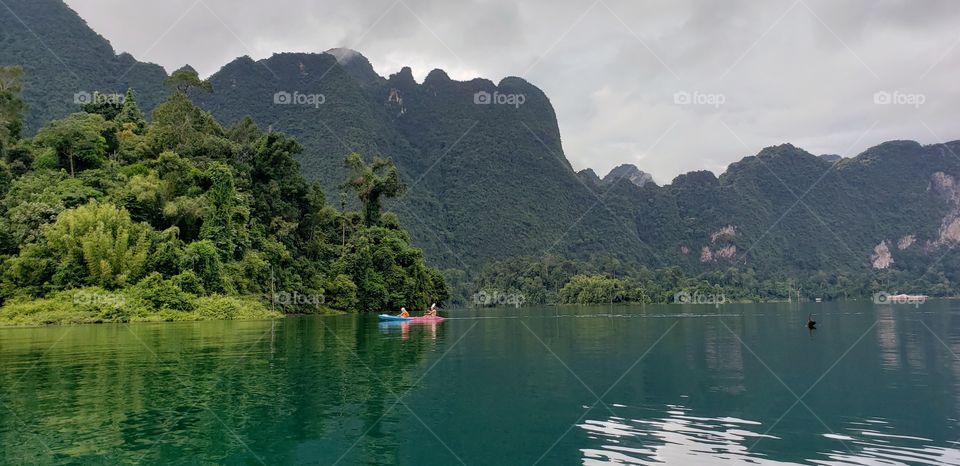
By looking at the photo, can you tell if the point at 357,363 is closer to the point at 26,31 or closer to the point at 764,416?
the point at 764,416

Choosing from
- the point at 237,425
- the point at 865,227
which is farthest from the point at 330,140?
the point at 865,227

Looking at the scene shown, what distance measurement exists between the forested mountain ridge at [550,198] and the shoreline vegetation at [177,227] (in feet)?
216

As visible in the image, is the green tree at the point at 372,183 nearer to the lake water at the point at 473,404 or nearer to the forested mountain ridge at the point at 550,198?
the lake water at the point at 473,404

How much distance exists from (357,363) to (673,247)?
17465 centimetres

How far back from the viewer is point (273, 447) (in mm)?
9789

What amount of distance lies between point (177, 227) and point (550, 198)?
136 meters

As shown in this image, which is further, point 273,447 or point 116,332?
point 116,332

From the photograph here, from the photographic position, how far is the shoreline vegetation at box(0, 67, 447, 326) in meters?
40.3

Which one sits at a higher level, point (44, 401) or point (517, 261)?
point (517, 261)

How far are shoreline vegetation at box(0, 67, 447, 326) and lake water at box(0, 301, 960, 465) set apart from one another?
17.6 metres

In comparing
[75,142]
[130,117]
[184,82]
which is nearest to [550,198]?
[184,82]

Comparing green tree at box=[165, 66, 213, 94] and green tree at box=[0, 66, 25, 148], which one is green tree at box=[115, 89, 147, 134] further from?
green tree at box=[0, 66, 25, 148]

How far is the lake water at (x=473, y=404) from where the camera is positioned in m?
9.63

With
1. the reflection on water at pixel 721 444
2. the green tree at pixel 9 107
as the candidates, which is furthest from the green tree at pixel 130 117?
the reflection on water at pixel 721 444
